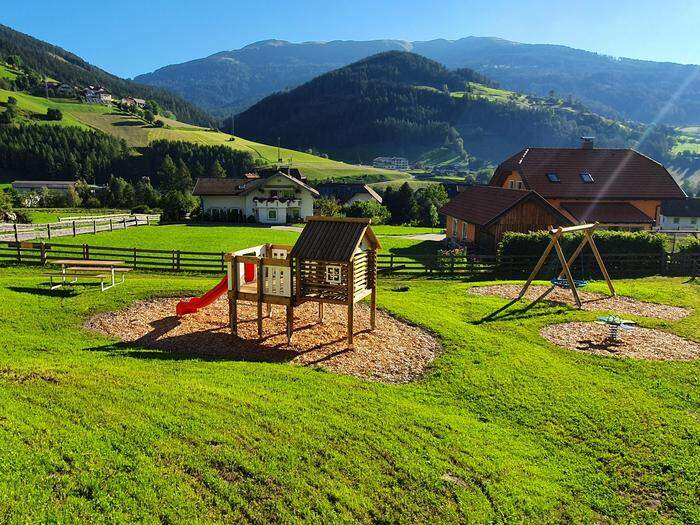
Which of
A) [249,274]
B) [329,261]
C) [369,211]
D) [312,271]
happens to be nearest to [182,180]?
[369,211]

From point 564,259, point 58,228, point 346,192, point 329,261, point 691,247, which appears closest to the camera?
point 329,261

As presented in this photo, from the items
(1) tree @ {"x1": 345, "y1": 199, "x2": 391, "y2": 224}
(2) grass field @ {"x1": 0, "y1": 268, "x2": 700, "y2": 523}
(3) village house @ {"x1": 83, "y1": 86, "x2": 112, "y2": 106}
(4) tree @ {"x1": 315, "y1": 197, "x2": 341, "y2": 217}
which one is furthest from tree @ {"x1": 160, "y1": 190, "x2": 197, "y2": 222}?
(3) village house @ {"x1": 83, "y1": 86, "x2": 112, "y2": 106}

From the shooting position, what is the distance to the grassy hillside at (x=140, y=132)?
5531 inches

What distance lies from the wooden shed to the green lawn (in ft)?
77.2

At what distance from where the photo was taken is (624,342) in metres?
14.5

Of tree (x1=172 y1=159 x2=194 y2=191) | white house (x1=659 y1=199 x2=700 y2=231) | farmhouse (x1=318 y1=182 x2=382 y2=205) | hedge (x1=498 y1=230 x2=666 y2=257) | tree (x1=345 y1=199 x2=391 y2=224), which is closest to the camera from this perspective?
hedge (x1=498 y1=230 x2=666 y2=257)

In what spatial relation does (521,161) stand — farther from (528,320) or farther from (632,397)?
(632,397)

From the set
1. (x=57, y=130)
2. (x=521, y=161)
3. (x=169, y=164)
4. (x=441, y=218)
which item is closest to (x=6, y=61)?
(x=57, y=130)

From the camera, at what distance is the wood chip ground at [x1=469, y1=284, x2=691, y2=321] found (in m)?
17.9

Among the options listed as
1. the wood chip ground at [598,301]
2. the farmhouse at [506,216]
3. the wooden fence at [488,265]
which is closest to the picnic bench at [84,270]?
the wooden fence at [488,265]

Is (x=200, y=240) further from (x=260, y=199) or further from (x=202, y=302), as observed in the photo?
(x=202, y=302)

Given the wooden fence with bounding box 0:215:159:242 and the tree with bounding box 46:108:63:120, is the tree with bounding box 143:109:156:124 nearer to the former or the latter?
the tree with bounding box 46:108:63:120

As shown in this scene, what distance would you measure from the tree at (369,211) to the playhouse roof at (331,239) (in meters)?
49.0

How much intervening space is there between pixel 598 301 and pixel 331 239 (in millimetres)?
11845
